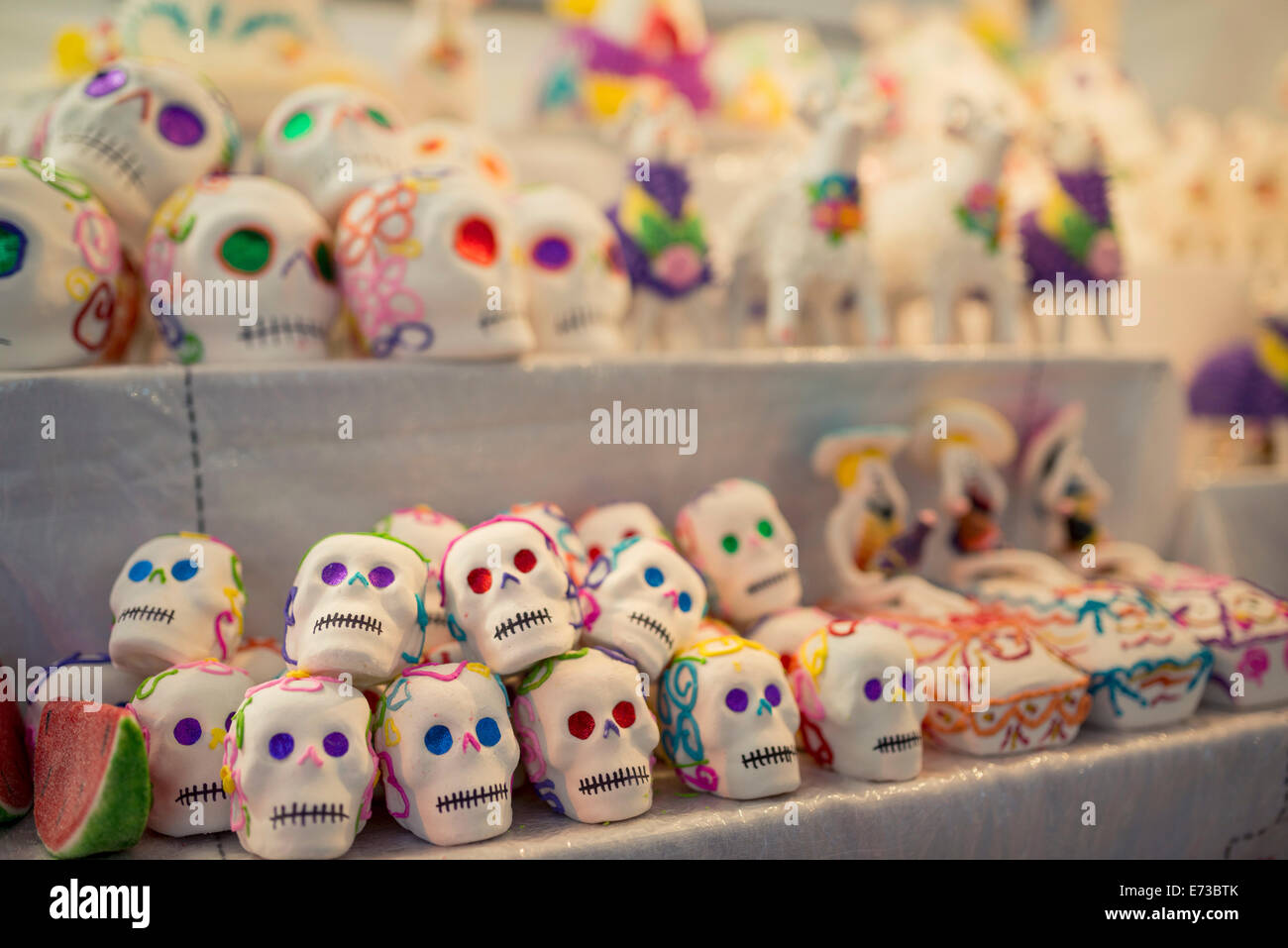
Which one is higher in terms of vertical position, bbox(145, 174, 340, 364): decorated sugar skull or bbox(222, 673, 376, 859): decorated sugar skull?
bbox(145, 174, 340, 364): decorated sugar skull

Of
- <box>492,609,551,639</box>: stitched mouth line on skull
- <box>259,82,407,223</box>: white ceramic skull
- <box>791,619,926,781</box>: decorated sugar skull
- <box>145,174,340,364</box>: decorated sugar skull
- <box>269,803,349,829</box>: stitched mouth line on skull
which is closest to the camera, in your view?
<box>269,803,349,829</box>: stitched mouth line on skull

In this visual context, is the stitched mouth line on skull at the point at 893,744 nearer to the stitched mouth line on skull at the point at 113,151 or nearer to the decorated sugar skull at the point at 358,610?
the decorated sugar skull at the point at 358,610

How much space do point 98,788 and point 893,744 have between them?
93cm

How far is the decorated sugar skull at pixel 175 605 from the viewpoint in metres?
1.10

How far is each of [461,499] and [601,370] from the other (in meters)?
0.31

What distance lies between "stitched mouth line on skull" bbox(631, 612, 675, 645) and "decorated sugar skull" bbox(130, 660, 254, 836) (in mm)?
483

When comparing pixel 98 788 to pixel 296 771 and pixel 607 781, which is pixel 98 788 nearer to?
pixel 296 771

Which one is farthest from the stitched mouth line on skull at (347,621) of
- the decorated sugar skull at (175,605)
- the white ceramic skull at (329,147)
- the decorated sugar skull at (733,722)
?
the white ceramic skull at (329,147)

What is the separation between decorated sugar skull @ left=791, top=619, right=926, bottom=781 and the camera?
118 cm

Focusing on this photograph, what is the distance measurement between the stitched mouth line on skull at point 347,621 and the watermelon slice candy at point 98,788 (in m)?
0.21

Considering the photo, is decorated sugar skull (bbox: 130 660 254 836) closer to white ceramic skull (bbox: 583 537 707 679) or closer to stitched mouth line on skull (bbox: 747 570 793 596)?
white ceramic skull (bbox: 583 537 707 679)

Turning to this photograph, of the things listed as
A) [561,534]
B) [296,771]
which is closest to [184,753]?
[296,771]

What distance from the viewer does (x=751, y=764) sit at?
112 cm

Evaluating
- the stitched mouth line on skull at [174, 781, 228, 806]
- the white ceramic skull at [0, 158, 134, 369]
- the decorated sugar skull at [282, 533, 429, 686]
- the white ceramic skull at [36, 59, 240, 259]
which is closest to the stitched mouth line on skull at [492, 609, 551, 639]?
the decorated sugar skull at [282, 533, 429, 686]
